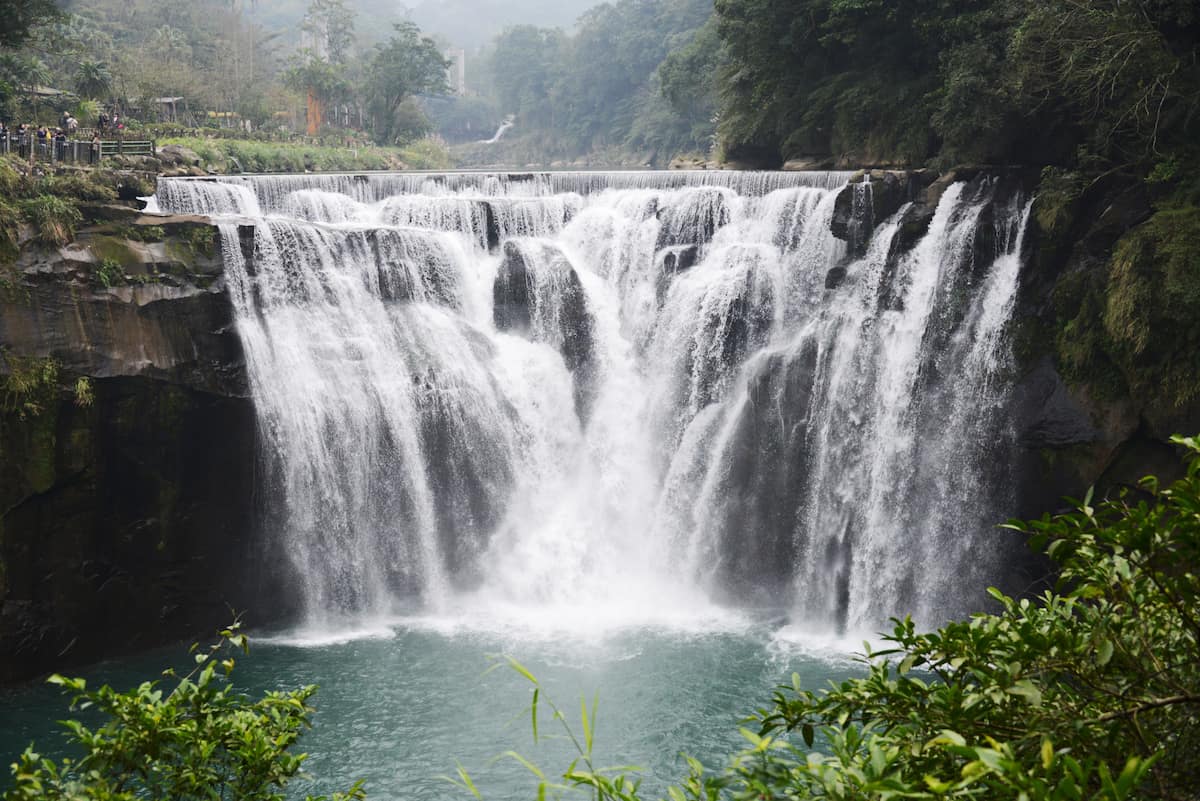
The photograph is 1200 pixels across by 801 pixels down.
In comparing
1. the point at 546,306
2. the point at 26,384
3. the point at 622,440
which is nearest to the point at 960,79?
the point at 546,306

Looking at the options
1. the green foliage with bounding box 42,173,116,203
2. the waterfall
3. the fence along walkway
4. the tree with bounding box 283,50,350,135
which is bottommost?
the green foliage with bounding box 42,173,116,203

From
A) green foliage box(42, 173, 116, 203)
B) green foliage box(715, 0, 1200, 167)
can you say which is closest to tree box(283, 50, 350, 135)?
green foliage box(715, 0, 1200, 167)

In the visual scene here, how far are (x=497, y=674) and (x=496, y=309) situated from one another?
7074 mm

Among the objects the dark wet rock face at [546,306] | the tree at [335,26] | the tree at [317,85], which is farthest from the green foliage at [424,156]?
the dark wet rock face at [546,306]

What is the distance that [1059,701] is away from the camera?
341cm

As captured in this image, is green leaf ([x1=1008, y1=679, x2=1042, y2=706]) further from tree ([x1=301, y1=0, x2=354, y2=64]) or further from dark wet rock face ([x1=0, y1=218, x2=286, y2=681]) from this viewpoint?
tree ([x1=301, y1=0, x2=354, y2=64])

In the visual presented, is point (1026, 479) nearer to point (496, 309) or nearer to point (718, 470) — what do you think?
point (718, 470)

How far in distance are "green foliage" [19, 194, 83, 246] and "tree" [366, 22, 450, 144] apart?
34.8 metres

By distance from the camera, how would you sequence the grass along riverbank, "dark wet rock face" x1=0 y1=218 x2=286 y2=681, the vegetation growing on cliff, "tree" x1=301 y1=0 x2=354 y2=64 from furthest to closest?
"tree" x1=301 y1=0 x2=354 y2=64
the grass along riverbank
"dark wet rock face" x1=0 y1=218 x2=286 y2=681
the vegetation growing on cliff

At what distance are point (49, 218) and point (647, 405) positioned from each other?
968 centimetres

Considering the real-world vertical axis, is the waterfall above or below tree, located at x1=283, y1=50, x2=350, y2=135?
above

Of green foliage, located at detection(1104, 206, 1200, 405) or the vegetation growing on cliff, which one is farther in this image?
green foliage, located at detection(1104, 206, 1200, 405)

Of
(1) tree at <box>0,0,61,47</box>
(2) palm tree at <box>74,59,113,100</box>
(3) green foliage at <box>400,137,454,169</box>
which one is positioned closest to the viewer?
(1) tree at <box>0,0,61,47</box>

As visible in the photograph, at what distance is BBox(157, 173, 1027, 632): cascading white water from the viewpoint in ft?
48.5
